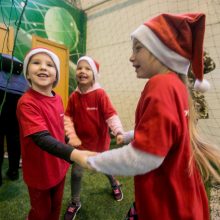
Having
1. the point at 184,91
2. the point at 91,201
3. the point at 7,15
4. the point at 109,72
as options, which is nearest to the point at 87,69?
the point at 91,201

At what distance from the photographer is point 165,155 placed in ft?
2.00

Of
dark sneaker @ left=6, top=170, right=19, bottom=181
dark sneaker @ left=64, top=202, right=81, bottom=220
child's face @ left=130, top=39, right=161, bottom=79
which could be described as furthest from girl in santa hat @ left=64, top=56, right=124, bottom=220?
child's face @ left=130, top=39, right=161, bottom=79

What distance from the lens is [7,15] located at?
279 centimetres

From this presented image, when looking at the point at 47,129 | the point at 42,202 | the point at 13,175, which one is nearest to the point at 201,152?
the point at 47,129

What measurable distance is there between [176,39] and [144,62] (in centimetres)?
12

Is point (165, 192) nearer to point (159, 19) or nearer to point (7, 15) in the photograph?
point (159, 19)

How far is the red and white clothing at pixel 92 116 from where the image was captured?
5.20ft

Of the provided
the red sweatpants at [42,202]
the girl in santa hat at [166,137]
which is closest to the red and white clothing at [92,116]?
the red sweatpants at [42,202]

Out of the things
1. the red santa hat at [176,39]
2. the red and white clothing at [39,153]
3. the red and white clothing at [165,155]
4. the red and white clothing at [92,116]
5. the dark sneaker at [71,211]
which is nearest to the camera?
the red and white clothing at [165,155]

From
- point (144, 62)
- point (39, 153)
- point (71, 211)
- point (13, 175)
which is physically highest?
point (144, 62)

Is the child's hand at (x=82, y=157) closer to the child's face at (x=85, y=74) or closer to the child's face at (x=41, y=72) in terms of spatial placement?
the child's face at (x=41, y=72)

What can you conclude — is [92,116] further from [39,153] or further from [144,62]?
[144,62]

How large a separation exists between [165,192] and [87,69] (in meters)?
1.19

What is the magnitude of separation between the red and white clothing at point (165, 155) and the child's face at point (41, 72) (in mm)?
596
